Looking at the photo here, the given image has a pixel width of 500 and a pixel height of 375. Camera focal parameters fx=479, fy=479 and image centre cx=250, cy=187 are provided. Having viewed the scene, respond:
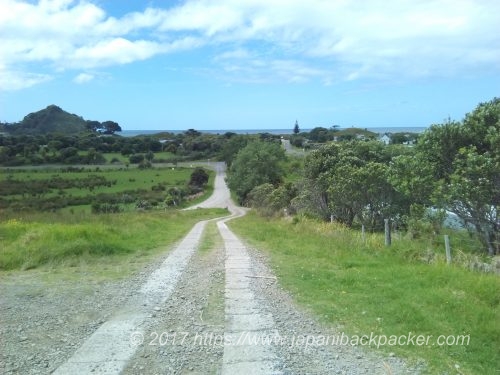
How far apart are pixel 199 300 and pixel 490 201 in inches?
318

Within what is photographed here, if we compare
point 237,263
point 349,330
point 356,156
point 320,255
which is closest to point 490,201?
point 320,255

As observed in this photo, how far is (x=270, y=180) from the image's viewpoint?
268ft

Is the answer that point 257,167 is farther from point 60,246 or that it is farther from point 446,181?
point 60,246

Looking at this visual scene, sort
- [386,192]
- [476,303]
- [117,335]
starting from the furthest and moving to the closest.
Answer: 1. [386,192]
2. [476,303]
3. [117,335]

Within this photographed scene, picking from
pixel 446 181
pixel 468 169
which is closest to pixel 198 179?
pixel 446 181

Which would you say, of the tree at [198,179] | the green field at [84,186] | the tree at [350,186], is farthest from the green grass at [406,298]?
the tree at [198,179]

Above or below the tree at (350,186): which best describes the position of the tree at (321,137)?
above

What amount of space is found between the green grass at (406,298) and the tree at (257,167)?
68.6 metres

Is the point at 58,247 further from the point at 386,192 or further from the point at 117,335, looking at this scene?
the point at 386,192

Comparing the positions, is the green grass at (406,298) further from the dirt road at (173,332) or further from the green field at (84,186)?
the green field at (84,186)

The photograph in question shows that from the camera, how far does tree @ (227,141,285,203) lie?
8200 cm

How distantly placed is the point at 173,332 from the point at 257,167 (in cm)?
7623

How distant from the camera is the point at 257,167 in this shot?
8231 centimetres

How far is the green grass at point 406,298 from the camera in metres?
5.62
